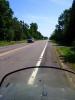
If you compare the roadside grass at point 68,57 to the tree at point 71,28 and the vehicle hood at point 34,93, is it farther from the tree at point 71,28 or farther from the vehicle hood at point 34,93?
the tree at point 71,28

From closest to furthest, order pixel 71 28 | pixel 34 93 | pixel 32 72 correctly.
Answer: pixel 34 93 < pixel 32 72 < pixel 71 28

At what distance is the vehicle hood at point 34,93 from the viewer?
10.7 feet

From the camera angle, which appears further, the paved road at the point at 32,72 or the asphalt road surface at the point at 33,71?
the paved road at the point at 32,72

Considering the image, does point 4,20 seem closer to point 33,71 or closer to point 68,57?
point 68,57

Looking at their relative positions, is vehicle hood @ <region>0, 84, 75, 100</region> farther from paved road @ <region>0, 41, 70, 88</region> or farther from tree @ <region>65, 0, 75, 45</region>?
tree @ <region>65, 0, 75, 45</region>

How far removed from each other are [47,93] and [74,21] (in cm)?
7977

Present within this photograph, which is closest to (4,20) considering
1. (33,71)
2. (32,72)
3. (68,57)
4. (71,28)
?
(71,28)

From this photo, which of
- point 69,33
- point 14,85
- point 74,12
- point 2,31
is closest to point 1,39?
point 2,31

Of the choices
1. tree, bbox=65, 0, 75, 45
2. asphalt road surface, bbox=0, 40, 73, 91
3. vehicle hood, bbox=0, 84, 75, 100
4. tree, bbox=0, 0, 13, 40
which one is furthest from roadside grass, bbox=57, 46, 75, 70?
tree, bbox=0, 0, 13, 40

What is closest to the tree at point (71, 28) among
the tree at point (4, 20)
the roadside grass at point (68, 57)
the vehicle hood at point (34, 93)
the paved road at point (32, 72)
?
the tree at point (4, 20)

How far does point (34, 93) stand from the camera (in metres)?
3.42

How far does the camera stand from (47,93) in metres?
3.41

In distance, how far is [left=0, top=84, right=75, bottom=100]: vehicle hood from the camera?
326 cm

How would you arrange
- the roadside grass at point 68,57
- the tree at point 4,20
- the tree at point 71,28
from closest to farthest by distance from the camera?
the roadside grass at point 68,57
the tree at point 71,28
the tree at point 4,20
